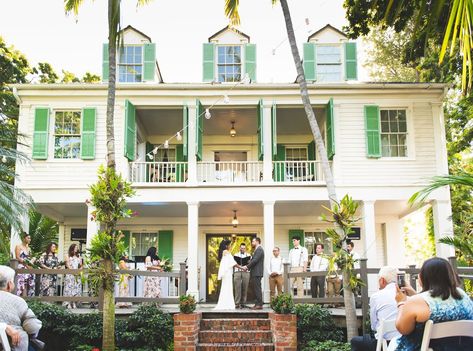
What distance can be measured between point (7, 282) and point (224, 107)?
33.8 ft

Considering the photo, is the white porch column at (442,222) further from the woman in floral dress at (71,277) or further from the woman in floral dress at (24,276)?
the woman in floral dress at (24,276)

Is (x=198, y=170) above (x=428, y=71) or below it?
below

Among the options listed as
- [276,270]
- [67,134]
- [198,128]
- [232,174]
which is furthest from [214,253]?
[67,134]

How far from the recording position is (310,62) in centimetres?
1512

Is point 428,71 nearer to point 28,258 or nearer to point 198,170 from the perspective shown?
point 198,170

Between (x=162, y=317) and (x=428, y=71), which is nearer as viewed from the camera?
(x=162, y=317)

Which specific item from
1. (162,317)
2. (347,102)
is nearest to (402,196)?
(347,102)

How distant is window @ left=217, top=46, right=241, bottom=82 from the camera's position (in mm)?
15266

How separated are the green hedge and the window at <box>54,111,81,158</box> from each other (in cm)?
561

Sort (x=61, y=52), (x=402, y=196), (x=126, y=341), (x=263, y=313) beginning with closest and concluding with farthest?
(x=126, y=341), (x=263, y=313), (x=402, y=196), (x=61, y=52)

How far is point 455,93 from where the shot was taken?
21.3 meters

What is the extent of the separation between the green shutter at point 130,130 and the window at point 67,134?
1.52 meters

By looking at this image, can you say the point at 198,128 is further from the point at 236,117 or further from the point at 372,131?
the point at 372,131

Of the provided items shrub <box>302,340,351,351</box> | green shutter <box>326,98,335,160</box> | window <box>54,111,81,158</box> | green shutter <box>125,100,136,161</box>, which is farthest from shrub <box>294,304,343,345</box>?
window <box>54,111,81,158</box>
